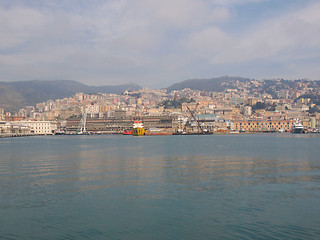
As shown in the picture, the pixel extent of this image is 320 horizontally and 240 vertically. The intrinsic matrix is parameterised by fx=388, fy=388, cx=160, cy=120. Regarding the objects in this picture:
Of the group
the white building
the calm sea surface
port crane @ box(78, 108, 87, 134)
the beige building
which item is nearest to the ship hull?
the white building

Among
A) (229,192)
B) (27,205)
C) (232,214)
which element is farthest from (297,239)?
(27,205)

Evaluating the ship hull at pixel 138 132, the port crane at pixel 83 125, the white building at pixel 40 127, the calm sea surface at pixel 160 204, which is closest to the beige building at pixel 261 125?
the ship hull at pixel 138 132

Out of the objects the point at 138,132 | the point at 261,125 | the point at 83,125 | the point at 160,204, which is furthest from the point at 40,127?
the point at 160,204

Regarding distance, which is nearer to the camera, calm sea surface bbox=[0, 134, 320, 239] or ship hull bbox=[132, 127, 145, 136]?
calm sea surface bbox=[0, 134, 320, 239]

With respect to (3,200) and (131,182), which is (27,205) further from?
(131,182)

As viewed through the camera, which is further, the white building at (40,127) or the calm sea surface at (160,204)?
the white building at (40,127)

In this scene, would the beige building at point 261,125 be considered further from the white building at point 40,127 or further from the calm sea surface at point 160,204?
the calm sea surface at point 160,204

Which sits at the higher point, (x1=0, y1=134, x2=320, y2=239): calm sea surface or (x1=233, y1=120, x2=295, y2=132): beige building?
(x1=233, y1=120, x2=295, y2=132): beige building

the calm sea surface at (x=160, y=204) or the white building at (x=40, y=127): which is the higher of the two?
the white building at (x=40, y=127)

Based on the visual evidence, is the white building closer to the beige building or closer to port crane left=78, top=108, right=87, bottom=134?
port crane left=78, top=108, right=87, bottom=134

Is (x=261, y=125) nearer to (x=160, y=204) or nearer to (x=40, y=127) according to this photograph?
(x=40, y=127)

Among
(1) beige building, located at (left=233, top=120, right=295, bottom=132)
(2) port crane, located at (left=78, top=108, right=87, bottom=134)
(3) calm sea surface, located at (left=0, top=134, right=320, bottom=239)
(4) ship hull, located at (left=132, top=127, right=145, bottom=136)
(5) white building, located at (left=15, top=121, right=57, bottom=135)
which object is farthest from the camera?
(2) port crane, located at (left=78, top=108, right=87, bottom=134)

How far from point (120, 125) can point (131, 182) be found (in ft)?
393

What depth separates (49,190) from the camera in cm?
1344
